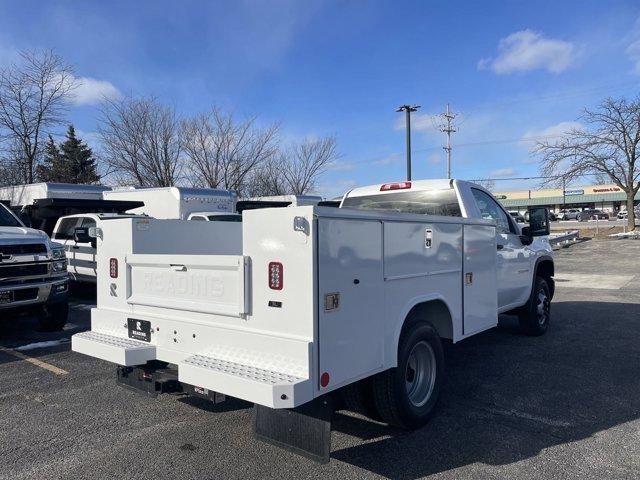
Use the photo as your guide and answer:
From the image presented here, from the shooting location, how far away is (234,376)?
3162 millimetres

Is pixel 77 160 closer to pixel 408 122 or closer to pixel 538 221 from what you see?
pixel 408 122

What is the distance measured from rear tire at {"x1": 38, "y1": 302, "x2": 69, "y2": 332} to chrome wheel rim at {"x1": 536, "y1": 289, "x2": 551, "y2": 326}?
695 centimetres

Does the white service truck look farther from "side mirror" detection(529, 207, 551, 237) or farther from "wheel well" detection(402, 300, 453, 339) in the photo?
"side mirror" detection(529, 207, 551, 237)

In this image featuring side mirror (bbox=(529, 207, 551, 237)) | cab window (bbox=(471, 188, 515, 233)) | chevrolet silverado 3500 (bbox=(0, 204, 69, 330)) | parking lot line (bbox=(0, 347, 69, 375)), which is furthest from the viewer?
chevrolet silverado 3500 (bbox=(0, 204, 69, 330))

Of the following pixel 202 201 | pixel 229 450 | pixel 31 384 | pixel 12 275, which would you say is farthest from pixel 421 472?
pixel 202 201

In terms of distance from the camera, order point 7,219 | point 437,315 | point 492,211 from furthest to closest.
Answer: point 7,219 < point 492,211 < point 437,315

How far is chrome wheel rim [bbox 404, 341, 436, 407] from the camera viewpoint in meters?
4.27

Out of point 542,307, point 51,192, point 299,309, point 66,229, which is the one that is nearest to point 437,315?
point 299,309

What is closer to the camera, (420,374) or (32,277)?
(420,374)

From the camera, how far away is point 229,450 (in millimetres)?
3928

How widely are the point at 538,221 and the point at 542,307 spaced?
65.0 inches

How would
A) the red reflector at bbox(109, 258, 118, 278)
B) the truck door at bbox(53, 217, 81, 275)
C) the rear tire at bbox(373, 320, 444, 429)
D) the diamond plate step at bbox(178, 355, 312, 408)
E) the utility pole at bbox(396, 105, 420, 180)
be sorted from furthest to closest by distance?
1. the utility pole at bbox(396, 105, 420, 180)
2. the truck door at bbox(53, 217, 81, 275)
3. the red reflector at bbox(109, 258, 118, 278)
4. the rear tire at bbox(373, 320, 444, 429)
5. the diamond plate step at bbox(178, 355, 312, 408)

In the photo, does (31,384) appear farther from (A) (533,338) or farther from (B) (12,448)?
(A) (533,338)

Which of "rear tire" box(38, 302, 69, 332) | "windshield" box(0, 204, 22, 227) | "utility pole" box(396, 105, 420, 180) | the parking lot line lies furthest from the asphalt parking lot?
"utility pole" box(396, 105, 420, 180)
